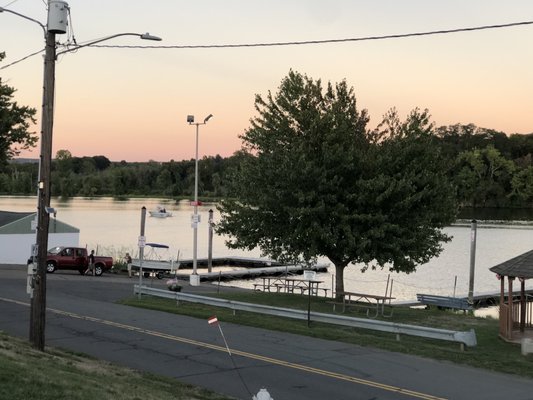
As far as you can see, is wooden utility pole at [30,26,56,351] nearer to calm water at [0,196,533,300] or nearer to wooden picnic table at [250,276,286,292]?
wooden picnic table at [250,276,286,292]

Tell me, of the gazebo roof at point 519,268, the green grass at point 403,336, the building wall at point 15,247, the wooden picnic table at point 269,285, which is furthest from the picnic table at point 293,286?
the building wall at point 15,247

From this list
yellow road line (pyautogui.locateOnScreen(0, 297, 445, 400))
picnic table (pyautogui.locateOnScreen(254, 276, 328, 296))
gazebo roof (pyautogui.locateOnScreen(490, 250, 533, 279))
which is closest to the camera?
yellow road line (pyautogui.locateOnScreen(0, 297, 445, 400))

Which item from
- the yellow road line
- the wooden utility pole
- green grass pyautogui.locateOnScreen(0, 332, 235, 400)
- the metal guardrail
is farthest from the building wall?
green grass pyautogui.locateOnScreen(0, 332, 235, 400)

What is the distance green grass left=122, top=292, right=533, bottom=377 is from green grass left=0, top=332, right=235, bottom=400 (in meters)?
7.12

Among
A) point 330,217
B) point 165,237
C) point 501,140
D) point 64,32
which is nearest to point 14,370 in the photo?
point 64,32

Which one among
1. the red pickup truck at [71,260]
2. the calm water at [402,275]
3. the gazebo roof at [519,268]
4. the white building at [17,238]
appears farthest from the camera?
the calm water at [402,275]

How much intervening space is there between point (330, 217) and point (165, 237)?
70350 mm

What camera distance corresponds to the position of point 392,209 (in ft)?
87.2

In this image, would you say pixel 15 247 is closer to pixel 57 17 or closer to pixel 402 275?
pixel 57 17

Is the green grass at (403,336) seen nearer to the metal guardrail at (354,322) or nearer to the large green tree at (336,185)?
the metal guardrail at (354,322)

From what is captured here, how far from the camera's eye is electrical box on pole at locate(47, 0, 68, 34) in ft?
48.7

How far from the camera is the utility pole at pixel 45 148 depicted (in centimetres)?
1487

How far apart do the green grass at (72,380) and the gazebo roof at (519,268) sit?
36.5 ft

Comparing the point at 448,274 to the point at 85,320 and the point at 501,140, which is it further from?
the point at 501,140
